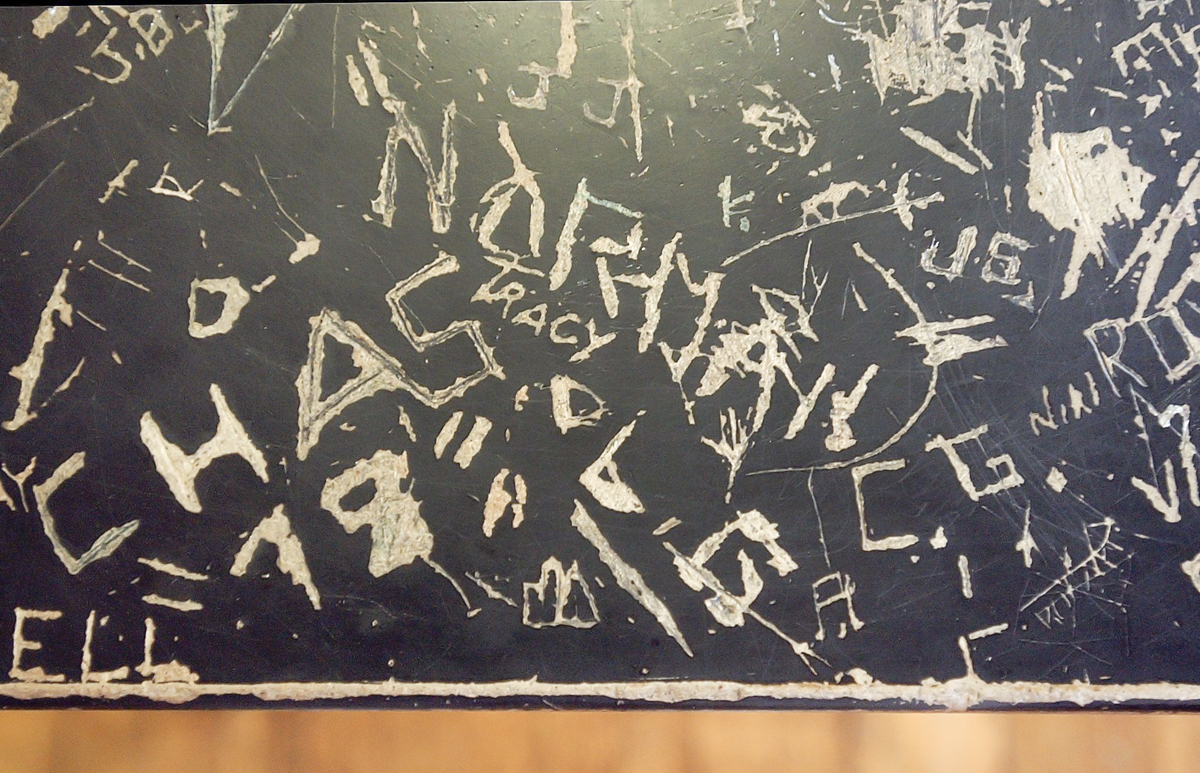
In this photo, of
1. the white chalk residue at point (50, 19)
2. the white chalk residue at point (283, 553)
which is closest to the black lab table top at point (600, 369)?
the white chalk residue at point (283, 553)

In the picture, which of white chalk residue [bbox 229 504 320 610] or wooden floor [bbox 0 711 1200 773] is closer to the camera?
white chalk residue [bbox 229 504 320 610]

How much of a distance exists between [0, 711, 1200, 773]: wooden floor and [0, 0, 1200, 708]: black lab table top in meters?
0.17

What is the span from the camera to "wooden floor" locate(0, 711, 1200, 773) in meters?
1.37

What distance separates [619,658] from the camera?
1.26 m

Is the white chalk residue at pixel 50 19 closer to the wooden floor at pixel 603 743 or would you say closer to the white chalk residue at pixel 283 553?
the white chalk residue at pixel 283 553

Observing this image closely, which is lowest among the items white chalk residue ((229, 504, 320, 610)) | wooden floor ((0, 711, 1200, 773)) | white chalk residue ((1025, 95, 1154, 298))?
wooden floor ((0, 711, 1200, 773))

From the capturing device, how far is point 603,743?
4.55 ft

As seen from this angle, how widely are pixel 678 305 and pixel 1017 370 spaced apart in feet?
1.88

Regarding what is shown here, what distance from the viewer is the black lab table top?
4.14ft

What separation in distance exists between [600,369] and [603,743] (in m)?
0.69

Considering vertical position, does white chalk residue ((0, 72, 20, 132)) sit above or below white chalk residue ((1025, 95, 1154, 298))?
above

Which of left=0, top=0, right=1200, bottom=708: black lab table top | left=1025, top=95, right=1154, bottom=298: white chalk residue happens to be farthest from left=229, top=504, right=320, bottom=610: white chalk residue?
left=1025, top=95, right=1154, bottom=298: white chalk residue

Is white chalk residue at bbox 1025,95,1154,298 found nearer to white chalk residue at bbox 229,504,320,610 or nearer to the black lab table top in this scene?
the black lab table top

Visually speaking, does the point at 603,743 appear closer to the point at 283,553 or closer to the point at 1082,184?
the point at 283,553
